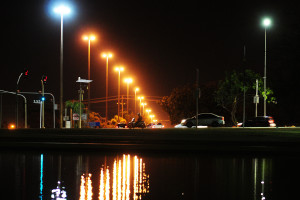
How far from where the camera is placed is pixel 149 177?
12438 mm

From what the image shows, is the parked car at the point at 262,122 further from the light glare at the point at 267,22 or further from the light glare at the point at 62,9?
the light glare at the point at 62,9

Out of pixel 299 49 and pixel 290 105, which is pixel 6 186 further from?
pixel 290 105

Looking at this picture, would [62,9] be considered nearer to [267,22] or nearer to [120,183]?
[267,22]

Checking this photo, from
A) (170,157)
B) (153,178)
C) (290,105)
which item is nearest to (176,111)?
(290,105)

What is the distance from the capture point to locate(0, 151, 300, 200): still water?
9.80 metres

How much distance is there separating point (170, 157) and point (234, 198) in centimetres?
906

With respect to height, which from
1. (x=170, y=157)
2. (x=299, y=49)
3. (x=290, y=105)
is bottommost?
(x=170, y=157)

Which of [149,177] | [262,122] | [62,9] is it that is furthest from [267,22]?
[149,177]

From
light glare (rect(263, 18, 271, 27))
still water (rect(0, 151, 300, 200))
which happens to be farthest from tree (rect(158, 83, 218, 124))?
still water (rect(0, 151, 300, 200))

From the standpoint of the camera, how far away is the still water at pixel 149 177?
9797mm

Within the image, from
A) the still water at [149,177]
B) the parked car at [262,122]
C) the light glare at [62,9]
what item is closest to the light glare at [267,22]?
the parked car at [262,122]

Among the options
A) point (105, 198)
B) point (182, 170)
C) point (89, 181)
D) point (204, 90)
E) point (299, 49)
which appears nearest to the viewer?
point (105, 198)

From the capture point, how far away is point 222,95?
235 ft

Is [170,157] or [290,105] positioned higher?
[290,105]
